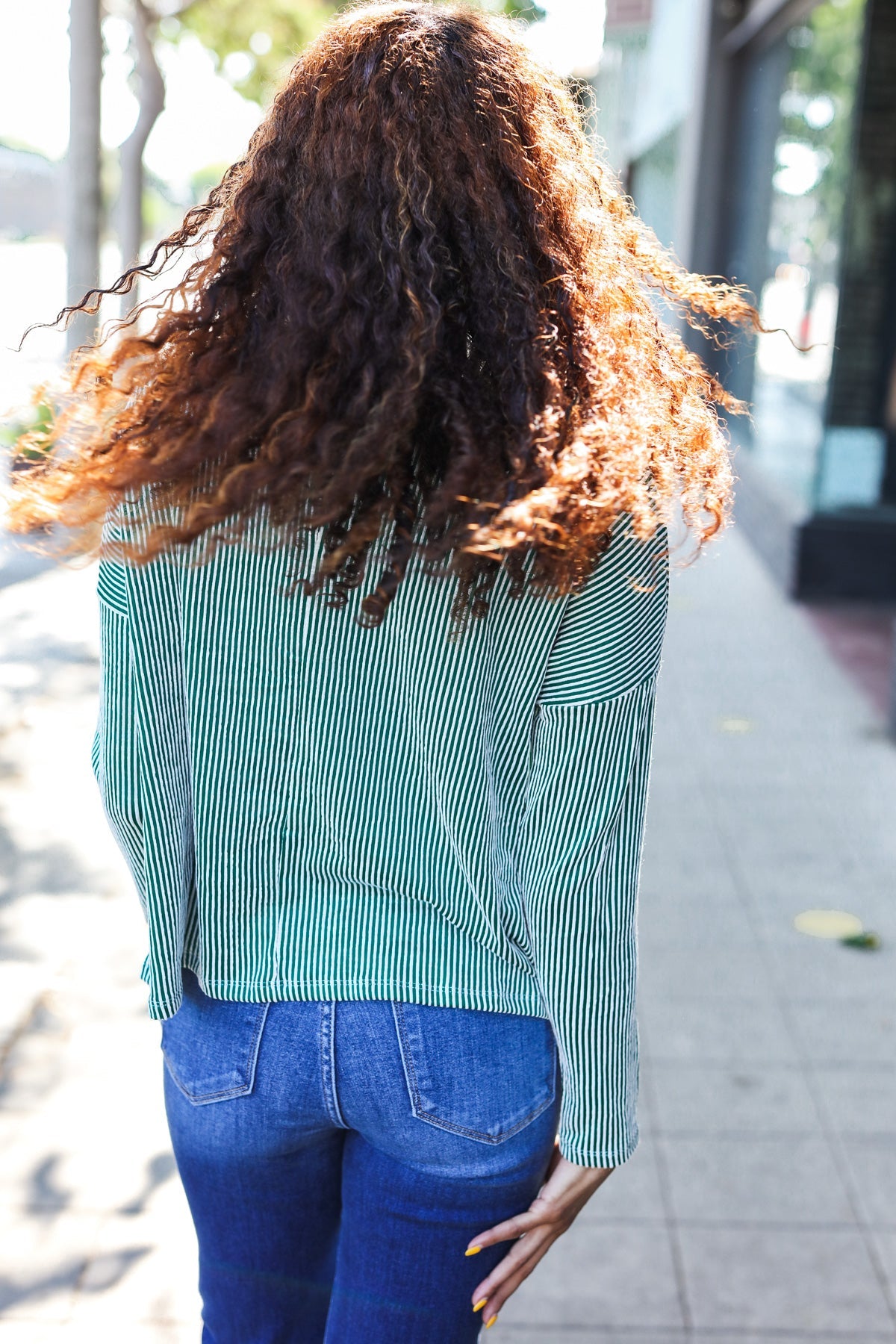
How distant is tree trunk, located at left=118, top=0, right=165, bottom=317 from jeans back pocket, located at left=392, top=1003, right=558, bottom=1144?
965 centimetres

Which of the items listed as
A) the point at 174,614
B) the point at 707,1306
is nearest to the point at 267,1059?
the point at 174,614

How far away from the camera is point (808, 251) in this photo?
9.34 m

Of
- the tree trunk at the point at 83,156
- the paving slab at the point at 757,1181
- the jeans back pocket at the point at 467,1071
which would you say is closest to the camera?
the jeans back pocket at the point at 467,1071

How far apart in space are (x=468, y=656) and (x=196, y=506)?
0.28 metres

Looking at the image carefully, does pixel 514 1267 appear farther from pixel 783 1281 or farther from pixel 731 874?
pixel 731 874

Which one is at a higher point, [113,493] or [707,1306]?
[113,493]

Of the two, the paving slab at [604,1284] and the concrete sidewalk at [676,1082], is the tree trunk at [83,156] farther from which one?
the paving slab at [604,1284]

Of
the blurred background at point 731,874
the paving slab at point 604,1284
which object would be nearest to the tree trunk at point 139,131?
the blurred background at point 731,874

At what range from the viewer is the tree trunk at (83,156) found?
7363 millimetres

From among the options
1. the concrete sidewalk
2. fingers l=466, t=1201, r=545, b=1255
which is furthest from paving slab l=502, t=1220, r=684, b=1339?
fingers l=466, t=1201, r=545, b=1255

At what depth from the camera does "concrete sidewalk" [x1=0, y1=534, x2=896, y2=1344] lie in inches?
98.3

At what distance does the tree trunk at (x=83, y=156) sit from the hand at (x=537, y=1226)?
22.1 ft

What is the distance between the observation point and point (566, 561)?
3.89 ft

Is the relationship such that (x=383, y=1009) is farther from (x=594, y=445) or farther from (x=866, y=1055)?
(x=866, y=1055)
